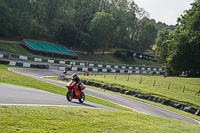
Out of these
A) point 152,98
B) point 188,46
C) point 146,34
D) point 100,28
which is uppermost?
point 146,34

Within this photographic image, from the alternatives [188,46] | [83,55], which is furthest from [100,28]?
[188,46]

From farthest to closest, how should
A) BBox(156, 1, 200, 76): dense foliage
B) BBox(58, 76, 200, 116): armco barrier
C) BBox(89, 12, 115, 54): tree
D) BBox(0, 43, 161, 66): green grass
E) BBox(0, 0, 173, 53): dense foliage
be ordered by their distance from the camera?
BBox(89, 12, 115, 54): tree, BBox(0, 0, 173, 53): dense foliage, BBox(0, 43, 161, 66): green grass, BBox(156, 1, 200, 76): dense foliage, BBox(58, 76, 200, 116): armco barrier

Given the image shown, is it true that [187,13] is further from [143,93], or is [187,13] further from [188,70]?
[143,93]

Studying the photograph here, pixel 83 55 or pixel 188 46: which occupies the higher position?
pixel 188 46

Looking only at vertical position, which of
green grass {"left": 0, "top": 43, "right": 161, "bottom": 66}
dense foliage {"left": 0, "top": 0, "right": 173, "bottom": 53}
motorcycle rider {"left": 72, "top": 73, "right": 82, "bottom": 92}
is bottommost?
motorcycle rider {"left": 72, "top": 73, "right": 82, "bottom": 92}

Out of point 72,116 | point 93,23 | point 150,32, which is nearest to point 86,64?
point 93,23

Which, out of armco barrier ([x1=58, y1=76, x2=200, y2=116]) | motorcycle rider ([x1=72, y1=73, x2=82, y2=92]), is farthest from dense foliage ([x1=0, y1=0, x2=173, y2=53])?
motorcycle rider ([x1=72, y1=73, x2=82, y2=92])

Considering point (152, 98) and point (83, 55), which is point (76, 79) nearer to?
point (152, 98)

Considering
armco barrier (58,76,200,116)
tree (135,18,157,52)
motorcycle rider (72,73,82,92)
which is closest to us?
motorcycle rider (72,73,82,92)

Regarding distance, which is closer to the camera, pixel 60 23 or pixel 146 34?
pixel 60 23

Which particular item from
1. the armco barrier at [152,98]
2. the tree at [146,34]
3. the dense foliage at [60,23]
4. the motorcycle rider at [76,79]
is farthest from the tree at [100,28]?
the motorcycle rider at [76,79]

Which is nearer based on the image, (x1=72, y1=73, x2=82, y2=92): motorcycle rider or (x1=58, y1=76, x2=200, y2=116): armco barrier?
(x1=72, y1=73, x2=82, y2=92): motorcycle rider

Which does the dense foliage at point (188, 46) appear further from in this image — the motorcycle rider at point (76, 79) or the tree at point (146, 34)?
the tree at point (146, 34)

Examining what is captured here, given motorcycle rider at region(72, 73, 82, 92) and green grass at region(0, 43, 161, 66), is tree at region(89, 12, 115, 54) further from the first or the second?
motorcycle rider at region(72, 73, 82, 92)
